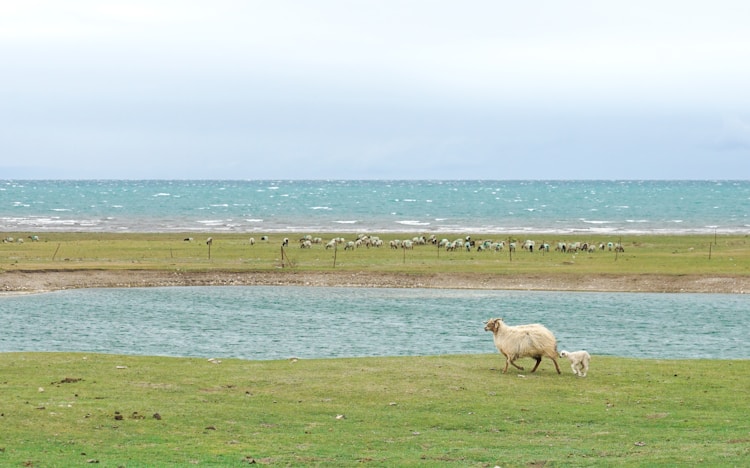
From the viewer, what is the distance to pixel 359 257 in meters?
65.2

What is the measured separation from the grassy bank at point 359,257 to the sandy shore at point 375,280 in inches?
61.1

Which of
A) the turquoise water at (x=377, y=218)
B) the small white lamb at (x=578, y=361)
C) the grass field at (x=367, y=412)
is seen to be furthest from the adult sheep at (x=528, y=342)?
the turquoise water at (x=377, y=218)

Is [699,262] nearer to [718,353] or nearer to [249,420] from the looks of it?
[718,353]

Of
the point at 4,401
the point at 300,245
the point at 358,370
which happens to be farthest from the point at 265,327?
the point at 300,245

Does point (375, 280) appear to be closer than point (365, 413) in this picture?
No

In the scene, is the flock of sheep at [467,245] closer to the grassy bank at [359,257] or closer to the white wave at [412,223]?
the grassy bank at [359,257]

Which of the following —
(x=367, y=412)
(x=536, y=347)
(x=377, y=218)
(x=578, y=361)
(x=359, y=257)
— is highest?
(x=536, y=347)

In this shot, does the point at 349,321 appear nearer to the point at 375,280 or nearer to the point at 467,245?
the point at 375,280

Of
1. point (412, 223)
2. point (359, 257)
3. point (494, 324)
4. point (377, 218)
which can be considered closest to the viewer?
point (494, 324)

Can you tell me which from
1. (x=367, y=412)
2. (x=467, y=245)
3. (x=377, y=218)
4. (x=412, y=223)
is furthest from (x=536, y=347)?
(x=377, y=218)

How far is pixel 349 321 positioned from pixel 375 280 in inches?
598

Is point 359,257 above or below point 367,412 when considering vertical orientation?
below

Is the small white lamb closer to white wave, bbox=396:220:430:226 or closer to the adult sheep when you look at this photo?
the adult sheep

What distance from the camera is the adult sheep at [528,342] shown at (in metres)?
22.9
